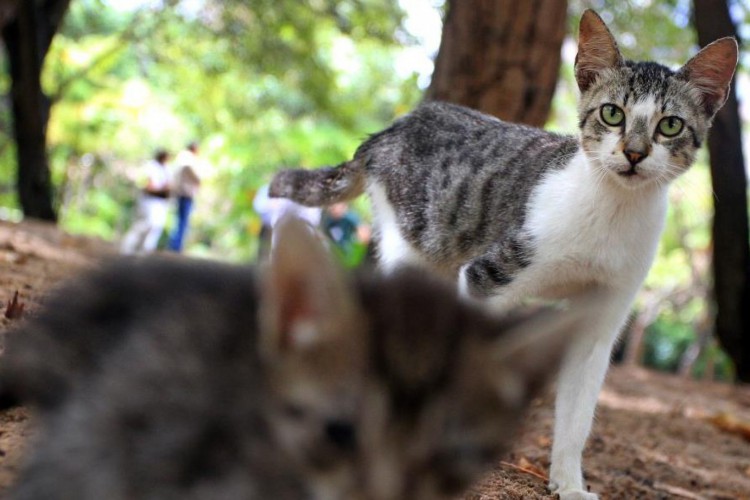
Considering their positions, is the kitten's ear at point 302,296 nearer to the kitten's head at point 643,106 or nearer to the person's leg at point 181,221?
the kitten's head at point 643,106

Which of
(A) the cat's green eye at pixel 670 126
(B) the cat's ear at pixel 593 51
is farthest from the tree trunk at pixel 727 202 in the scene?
(A) the cat's green eye at pixel 670 126

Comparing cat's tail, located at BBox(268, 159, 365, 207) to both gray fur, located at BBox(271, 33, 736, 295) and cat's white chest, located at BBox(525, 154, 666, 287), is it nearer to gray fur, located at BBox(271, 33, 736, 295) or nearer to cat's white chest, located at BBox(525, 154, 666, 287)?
gray fur, located at BBox(271, 33, 736, 295)

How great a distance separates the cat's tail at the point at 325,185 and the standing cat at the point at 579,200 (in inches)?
21.3

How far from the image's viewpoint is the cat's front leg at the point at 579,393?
429 cm

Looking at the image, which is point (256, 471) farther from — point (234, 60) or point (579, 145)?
point (234, 60)

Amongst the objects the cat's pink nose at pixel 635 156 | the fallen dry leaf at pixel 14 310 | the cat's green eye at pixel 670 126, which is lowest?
the fallen dry leaf at pixel 14 310

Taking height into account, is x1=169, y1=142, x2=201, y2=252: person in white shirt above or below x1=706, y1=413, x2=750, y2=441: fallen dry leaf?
above

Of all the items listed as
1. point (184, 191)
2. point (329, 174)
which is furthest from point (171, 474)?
point (184, 191)

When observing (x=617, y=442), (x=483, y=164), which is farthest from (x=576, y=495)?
(x=617, y=442)

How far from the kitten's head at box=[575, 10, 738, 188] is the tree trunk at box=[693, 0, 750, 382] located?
12.3 ft

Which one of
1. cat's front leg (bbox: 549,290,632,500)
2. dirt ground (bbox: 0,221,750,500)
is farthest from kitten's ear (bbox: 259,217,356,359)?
cat's front leg (bbox: 549,290,632,500)

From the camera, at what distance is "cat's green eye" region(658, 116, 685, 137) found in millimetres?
4461

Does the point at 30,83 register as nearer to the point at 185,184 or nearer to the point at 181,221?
the point at 185,184

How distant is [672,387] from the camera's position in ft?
40.9
